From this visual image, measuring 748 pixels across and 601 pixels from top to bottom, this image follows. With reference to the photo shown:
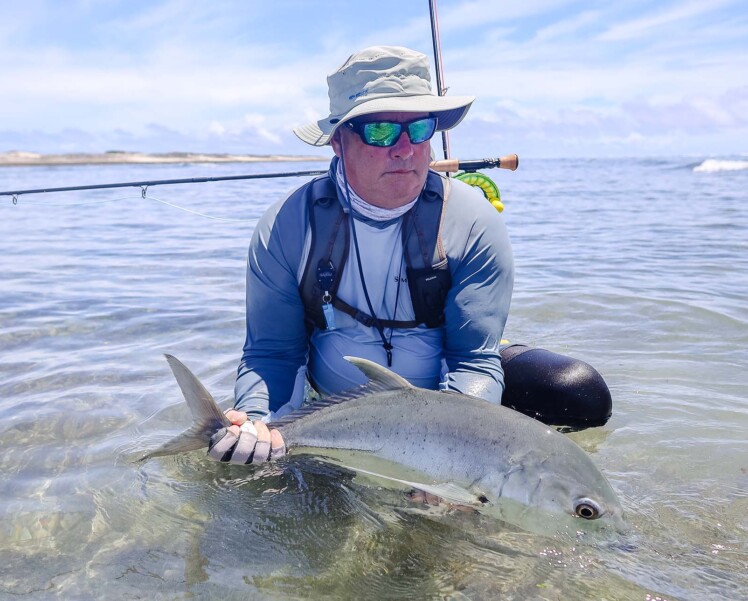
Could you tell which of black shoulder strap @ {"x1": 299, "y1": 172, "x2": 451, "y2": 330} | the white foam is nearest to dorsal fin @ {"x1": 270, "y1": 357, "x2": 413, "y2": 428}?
black shoulder strap @ {"x1": 299, "y1": 172, "x2": 451, "y2": 330}

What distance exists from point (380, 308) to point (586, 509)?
1487 mm

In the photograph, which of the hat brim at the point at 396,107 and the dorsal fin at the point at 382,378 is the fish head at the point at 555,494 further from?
the hat brim at the point at 396,107

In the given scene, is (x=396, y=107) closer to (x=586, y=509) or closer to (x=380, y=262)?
(x=380, y=262)

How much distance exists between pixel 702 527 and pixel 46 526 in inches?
116

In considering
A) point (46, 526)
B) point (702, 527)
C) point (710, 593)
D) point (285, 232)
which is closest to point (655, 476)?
point (702, 527)

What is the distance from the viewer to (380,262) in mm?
3475

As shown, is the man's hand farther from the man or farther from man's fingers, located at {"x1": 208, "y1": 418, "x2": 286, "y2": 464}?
the man

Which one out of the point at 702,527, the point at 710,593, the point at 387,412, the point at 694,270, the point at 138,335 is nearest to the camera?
the point at 710,593

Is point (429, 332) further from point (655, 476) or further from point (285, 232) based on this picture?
point (655, 476)

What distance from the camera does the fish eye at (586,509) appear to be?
244cm

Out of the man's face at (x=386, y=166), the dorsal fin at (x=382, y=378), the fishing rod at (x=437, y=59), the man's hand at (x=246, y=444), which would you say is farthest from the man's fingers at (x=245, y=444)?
the fishing rod at (x=437, y=59)

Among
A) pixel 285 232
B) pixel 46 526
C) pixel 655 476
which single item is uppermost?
pixel 285 232

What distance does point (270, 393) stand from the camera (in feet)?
11.4

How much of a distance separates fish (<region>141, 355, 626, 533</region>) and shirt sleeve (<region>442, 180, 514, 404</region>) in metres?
0.56
